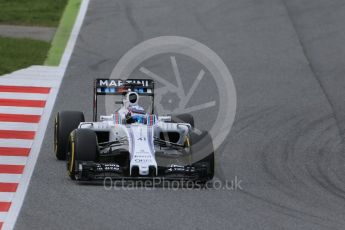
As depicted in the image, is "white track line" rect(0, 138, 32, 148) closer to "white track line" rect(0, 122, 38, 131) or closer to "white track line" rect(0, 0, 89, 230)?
"white track line" rect(0, 0, 89, 230)

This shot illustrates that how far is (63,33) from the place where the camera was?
25.9 m

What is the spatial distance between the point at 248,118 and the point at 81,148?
5439 millimetres

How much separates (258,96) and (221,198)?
6.80m

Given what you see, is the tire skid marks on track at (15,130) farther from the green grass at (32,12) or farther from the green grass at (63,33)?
the green grass at (32,12)

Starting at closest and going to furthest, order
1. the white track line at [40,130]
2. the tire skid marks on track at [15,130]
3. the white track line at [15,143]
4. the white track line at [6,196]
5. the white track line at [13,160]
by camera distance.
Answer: the white track line at [40,130] → the white track line at [6,196] → the tire skid marks on track at [15,130] → the white track line at [13,160] → the white track line at [15,143]

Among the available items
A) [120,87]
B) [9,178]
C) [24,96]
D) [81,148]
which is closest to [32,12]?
[24,96]

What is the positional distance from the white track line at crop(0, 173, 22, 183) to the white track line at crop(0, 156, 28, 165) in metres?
0.63

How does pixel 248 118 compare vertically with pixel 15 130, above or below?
above

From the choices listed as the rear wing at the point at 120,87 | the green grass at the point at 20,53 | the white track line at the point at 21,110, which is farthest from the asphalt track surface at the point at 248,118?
the rear wing at the point at 120,87

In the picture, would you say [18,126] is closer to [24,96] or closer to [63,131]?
[24,96]

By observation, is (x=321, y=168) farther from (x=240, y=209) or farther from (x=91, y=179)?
(x=91, y=179)

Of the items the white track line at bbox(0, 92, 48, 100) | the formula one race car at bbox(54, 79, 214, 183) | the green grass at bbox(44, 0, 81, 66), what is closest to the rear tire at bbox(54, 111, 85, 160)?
the formula one race car at bbox(54, 79, 214, 183)

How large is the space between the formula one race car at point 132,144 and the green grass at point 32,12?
31.8 feet

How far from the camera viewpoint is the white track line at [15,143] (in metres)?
18.0
